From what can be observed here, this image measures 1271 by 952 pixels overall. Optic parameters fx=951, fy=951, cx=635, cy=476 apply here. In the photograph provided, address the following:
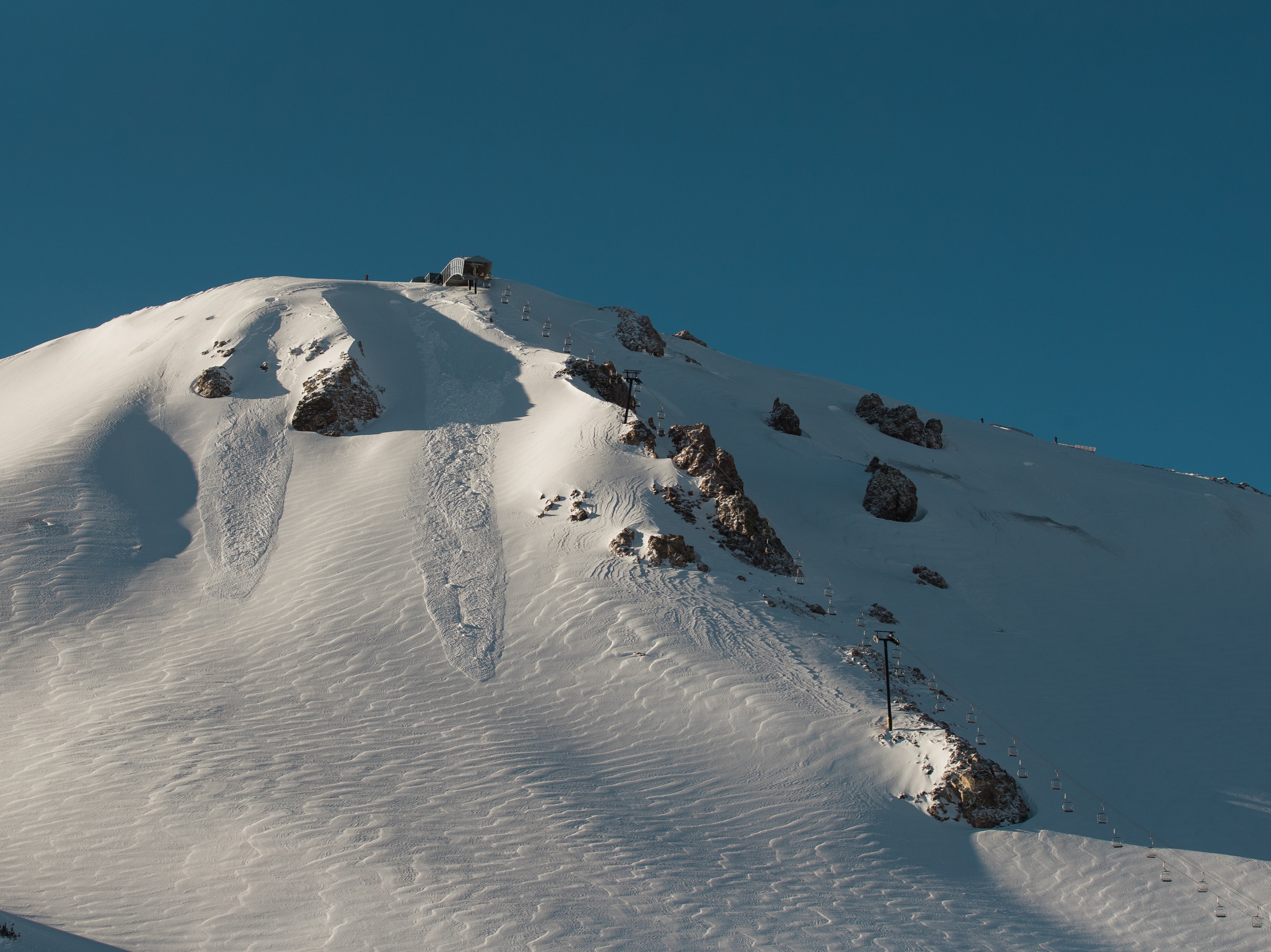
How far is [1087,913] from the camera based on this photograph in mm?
15953

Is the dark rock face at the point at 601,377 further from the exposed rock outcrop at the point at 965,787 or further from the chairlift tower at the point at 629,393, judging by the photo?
the exposed rock outcrop at the point at 965,787

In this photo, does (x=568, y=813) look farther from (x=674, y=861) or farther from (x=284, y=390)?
(x=284, y=390)

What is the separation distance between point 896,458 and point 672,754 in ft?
77.4

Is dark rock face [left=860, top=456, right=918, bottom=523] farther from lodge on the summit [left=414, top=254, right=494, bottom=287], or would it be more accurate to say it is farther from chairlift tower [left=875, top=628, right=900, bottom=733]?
lodge on the summit [left=414, top=254, right=494, bottom=287]

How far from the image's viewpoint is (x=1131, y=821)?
18.8 meters

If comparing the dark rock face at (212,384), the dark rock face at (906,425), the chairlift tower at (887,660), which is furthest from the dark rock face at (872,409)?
the dark rock face at (212,384)

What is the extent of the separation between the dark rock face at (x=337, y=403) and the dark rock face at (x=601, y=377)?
7.22 m

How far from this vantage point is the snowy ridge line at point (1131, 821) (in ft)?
54.3

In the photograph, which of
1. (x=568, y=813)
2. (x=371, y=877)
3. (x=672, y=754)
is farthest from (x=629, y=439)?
(x=371, y=877)

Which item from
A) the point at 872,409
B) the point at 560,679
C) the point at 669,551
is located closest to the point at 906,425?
the point at 872,409

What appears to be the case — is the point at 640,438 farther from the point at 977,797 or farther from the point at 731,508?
the point at 977,797

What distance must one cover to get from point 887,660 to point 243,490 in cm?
2083

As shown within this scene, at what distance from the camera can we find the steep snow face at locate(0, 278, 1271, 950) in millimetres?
14984

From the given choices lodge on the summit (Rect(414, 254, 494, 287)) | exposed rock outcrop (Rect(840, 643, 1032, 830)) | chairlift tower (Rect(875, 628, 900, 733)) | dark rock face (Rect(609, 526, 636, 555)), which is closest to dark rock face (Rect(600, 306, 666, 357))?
lodge on the summit (Rect(414, 254, 494, 287))
